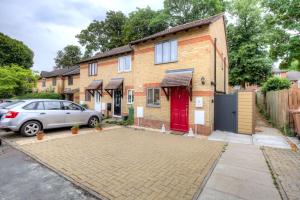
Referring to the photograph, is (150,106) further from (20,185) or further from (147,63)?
(20,185)

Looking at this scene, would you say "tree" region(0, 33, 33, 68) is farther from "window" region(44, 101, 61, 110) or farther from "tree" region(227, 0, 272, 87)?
"tree" region(227, 0, 272, 87)

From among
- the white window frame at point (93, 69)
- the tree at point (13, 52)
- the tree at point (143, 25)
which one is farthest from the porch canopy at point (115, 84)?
the tree at point (13, 52)

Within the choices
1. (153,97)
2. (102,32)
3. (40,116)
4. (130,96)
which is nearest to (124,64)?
(130,96)

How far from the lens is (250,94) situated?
29.5ft

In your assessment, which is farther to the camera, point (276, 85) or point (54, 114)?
point (276, 85)

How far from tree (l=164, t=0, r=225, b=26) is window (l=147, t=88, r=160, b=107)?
2000 centimetres

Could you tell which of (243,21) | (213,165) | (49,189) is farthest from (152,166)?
(243,21)

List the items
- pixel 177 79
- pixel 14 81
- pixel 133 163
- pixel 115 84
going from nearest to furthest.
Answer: pixel 133 163
pixel 177 79
pixel 115 84
pixel 14 81

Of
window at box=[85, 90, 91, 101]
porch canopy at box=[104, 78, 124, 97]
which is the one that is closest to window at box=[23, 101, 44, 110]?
porch canopy at box=[104, 78, 124, 97]

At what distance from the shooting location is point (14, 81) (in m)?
20.0

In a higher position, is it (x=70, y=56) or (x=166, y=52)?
(x=70, y=56)

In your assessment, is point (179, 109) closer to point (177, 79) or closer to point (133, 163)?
point (177, 79)

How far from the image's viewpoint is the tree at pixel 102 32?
119 feet

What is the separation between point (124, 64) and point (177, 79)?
662cm
